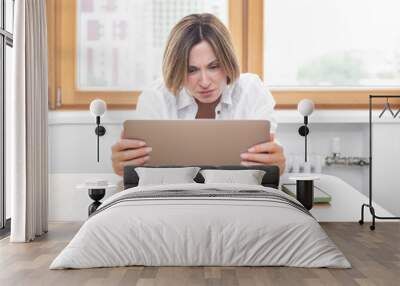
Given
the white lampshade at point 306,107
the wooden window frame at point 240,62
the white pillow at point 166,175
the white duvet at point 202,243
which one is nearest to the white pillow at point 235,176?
the white pillow at point 166,175

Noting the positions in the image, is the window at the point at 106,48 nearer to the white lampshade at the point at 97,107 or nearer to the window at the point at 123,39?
the window at the point at 123,39

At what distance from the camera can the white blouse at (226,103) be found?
629 cm

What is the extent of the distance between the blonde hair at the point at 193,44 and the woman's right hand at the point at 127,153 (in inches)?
26.6

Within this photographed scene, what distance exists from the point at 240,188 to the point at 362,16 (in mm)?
2713

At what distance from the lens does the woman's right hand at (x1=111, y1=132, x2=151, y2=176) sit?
20.3 feet

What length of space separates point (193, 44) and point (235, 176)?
159cm

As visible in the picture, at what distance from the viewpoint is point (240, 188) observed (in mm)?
4621

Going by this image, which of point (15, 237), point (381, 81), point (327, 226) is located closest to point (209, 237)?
point (15, 237)

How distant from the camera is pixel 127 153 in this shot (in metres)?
6.25

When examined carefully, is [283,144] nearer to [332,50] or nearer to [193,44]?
[332,50]

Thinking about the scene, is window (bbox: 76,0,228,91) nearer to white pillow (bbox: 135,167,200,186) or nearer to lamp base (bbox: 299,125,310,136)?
white pillow (bbox: 135,167,200,186)

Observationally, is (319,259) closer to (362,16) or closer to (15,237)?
(15,237)

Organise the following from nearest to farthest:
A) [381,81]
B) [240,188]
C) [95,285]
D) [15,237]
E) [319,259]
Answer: [95,285] → [319,259] → [240,188] → [15,237] → [381,81]

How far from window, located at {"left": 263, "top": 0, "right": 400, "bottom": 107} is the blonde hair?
1.30 feet
